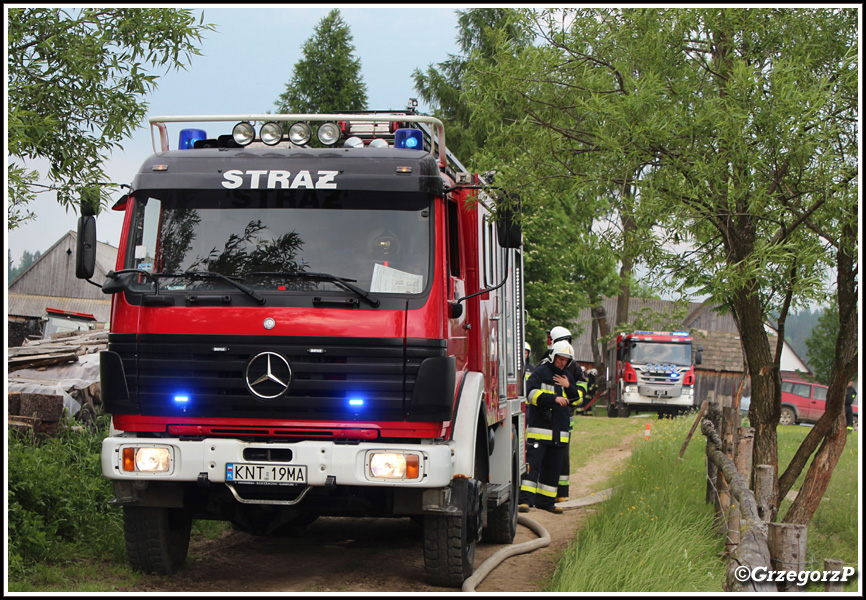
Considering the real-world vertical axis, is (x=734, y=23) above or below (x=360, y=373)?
above

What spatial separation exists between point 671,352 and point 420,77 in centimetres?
1276

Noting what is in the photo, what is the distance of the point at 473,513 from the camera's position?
639 centimetres

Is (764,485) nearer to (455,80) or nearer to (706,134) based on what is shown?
(706,134)

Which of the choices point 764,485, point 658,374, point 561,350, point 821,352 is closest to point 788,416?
point 658,374

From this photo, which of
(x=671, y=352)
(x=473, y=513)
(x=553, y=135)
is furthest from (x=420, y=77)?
(x=473, y=513)

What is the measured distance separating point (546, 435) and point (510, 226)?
384 cm

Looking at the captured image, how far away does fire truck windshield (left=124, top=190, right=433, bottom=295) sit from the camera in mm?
5836

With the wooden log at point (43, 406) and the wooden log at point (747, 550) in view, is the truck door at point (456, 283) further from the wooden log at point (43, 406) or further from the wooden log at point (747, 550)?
the wooden log at point (43, 406)

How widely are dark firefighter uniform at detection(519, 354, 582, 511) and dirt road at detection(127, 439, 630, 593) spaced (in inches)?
16.0

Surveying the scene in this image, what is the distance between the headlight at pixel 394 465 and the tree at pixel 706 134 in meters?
2.44

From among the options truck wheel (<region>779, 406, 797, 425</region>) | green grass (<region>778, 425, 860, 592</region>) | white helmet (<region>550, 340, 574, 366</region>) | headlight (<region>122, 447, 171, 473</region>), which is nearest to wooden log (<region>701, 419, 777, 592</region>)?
green grass (<region>778, 425, 860, 592</region>)

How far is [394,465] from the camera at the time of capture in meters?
5.63

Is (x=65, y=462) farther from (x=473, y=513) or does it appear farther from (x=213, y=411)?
(x=473, y=513)

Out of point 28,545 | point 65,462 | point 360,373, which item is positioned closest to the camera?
point 360,373
